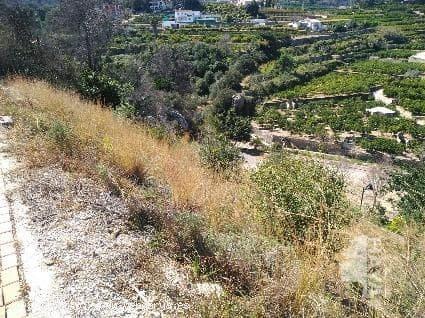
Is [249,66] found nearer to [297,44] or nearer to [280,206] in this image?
[297,44]

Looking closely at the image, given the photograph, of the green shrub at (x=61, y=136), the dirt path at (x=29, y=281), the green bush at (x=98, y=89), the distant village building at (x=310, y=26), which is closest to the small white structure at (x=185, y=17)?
the distant village building at (x=310, y=26)

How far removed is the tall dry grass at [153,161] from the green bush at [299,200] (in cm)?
27

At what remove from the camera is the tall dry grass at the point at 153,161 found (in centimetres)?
436

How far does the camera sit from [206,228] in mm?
3896

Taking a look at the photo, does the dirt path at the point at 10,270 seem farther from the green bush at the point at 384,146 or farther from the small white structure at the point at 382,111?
the small white structure at the point at 382,111

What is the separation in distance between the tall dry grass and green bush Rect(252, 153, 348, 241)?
0.27m

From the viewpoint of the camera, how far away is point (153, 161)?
5289 millimetres

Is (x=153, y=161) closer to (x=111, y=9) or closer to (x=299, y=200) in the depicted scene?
(x=299, y=200)

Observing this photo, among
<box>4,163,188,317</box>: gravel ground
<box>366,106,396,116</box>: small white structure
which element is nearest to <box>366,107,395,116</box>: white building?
<box>366,106,396,116</box>: small white structure

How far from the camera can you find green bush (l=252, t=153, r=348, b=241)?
3922 millimetres

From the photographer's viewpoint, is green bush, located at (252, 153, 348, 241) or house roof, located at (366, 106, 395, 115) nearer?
green bush, located at (252, 153, 348, 241)

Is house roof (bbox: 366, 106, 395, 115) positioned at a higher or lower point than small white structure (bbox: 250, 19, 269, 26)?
lower

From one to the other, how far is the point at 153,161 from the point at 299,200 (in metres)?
2.02

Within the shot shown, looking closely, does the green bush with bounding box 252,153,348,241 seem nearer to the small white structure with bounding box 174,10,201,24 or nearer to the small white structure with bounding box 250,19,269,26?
the small white structure with bounding box 250,19,269,26
